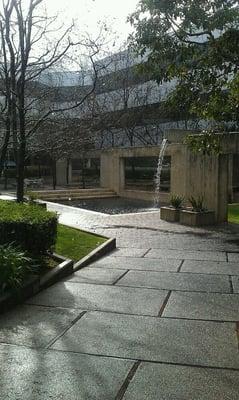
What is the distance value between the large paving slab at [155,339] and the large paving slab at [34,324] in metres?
0.17

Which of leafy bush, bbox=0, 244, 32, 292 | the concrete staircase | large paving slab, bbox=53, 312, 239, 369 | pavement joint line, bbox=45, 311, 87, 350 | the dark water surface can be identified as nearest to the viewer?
large paving slab, bbox=53, 312, 239, 369

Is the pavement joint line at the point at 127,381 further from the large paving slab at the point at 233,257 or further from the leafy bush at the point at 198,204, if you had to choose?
the leafy bush at the point at 198,204

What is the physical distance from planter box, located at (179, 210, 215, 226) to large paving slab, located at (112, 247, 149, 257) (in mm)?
4649

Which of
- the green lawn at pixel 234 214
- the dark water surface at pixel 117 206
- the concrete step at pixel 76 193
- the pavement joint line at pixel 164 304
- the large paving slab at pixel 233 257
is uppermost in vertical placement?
the concrete step at pixel 76 193

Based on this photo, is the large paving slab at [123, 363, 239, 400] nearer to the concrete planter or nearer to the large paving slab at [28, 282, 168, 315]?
the large paving slab at [28, 282, 168, 315]

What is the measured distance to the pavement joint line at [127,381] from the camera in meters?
3.82

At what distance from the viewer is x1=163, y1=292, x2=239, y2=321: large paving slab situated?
5.91 m

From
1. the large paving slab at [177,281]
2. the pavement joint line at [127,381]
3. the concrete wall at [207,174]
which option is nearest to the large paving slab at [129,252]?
the large paving slab at [177,281]

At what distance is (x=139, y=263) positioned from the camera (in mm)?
9203

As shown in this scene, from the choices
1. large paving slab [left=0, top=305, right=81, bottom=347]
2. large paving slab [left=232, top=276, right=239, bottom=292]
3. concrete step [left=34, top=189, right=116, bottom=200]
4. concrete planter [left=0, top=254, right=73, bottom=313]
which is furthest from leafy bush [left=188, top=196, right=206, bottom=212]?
concrete step [left=34, top=189, right=116, bottom=200]

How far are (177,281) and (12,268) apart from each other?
103 inches

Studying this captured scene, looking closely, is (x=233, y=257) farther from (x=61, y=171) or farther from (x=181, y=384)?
(x=61, y=171)

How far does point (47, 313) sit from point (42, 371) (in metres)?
1.81

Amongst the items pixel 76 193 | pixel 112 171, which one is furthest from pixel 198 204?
pixel 112 171
